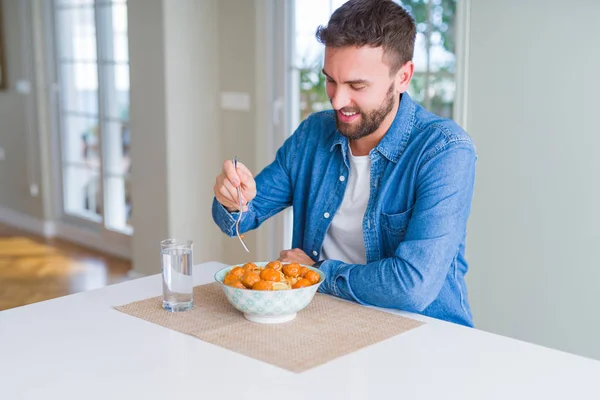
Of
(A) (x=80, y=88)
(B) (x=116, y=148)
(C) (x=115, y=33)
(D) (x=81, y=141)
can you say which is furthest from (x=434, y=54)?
(D) (x=81, y=141)

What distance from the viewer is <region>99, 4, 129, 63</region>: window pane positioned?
4.67 meters

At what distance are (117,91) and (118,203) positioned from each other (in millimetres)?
744

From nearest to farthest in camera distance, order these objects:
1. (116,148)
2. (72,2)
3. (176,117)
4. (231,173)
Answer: (231,173) < (176,117) < (116,148) < (72,2)

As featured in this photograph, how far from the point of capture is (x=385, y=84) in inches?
71.3

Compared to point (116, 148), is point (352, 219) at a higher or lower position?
higher

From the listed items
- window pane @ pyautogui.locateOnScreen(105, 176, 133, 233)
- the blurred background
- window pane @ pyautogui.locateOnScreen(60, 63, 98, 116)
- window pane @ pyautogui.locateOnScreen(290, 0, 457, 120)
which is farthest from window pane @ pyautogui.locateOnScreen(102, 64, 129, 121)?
window pane @ pyautogui.locateOnScreen(290, 0, 457, 120)

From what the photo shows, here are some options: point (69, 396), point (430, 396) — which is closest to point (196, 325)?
point (69, 396)

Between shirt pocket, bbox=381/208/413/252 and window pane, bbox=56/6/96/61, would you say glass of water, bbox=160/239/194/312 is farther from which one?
window pane, bbox=56/6/96/61

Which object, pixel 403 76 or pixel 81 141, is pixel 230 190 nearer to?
pixel 403 76

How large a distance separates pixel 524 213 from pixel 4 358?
2061mm

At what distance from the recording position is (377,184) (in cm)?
184

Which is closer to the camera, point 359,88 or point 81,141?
point 359,88

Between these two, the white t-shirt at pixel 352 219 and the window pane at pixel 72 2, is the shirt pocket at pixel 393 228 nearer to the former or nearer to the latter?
the white t-shirt at pixel 352 219

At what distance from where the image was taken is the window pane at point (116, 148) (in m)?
4.93
